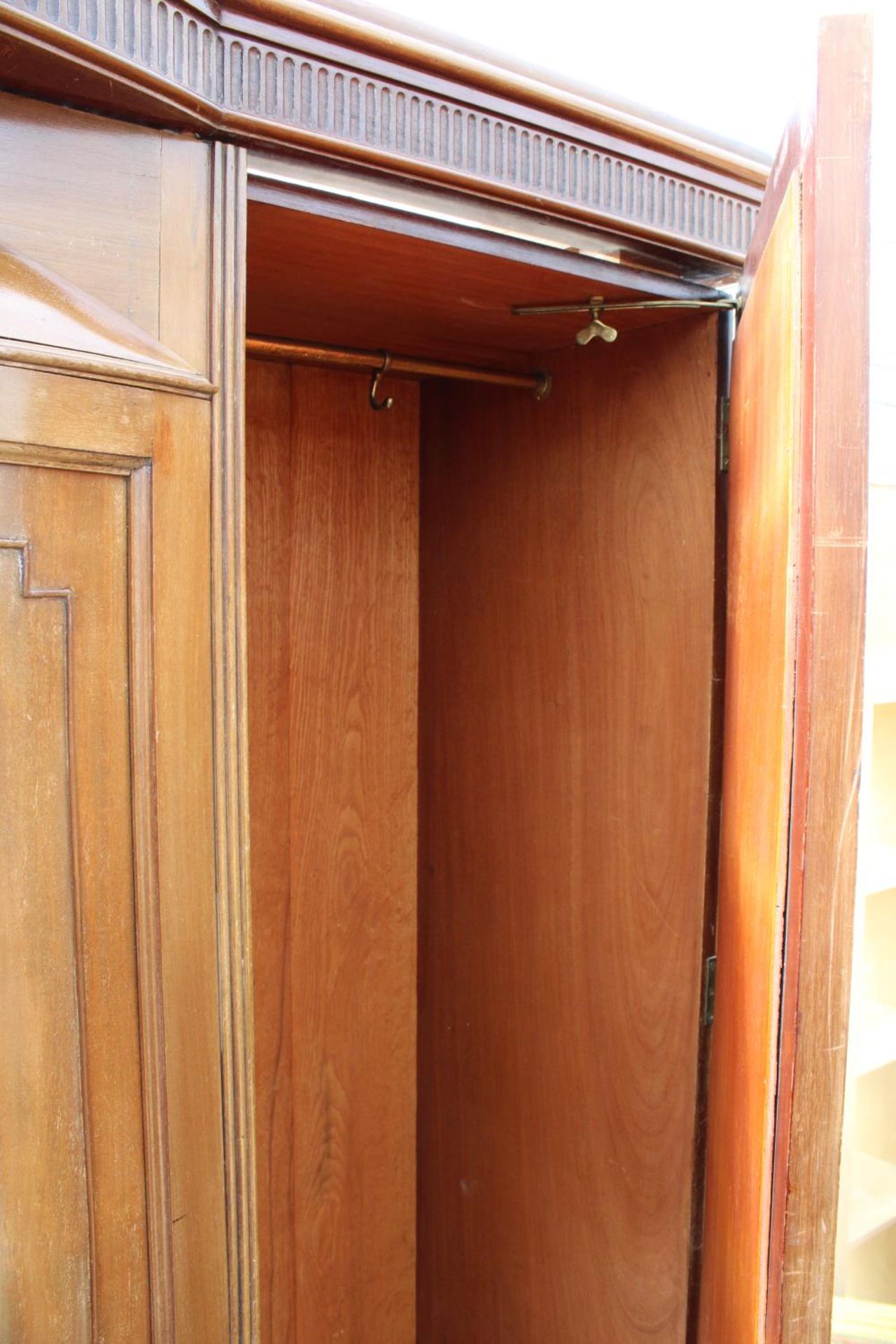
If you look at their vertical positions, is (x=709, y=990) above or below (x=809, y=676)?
below

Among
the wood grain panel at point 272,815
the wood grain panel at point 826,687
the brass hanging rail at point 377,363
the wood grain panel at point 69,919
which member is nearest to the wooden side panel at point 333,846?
the wood grain panel at point 272,815

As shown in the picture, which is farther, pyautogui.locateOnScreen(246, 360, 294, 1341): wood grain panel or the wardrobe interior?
pyautogui.locateOnScreen(246, 360, 294, 1341): wood grain panel

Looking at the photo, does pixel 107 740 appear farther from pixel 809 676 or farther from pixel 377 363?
pixel 377 363

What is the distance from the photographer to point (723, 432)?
1.20 meters

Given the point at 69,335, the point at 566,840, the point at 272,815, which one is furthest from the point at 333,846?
the point at 69,335

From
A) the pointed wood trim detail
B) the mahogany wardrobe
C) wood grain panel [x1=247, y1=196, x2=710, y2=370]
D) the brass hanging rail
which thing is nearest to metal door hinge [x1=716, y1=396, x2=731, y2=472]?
the mahogany wardrobe

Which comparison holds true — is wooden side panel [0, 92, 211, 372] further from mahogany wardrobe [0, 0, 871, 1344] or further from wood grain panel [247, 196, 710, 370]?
wood grain panel [247, 196, 710, 370]

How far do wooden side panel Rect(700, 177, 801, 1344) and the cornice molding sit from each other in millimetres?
174

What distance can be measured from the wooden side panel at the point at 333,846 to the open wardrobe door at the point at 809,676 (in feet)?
2.64

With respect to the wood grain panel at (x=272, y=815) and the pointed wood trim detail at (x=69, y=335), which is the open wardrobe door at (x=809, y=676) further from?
the wood grain panel at (x=272, y=815)

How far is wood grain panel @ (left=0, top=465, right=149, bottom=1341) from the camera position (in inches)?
28.4

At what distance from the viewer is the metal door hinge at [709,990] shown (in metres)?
1.25

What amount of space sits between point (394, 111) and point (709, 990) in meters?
1.00

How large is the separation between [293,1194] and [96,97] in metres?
1.44
